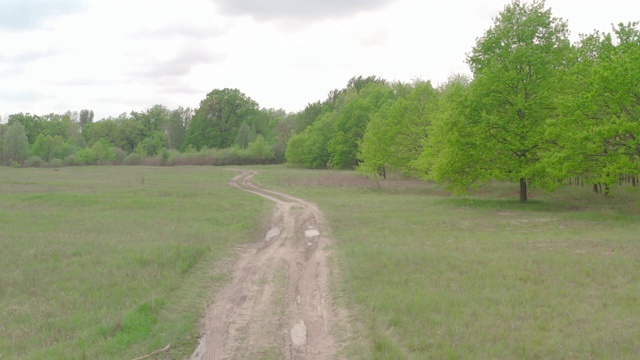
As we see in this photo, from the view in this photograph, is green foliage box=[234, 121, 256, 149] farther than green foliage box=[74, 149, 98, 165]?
Yes

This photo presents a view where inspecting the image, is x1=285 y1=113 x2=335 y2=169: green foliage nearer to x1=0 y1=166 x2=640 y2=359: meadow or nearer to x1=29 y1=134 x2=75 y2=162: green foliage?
x1=0 y1=166 x2=640 y2=359: meadow

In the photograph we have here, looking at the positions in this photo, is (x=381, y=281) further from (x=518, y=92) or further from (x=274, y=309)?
(x=518, y=92)

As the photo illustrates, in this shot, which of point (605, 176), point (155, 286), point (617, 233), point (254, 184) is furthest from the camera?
point (254, 184)

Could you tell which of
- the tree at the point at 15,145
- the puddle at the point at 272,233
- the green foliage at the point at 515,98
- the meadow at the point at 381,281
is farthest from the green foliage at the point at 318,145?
the tree at the point at 15,145

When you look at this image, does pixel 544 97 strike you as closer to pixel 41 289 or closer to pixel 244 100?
pixel 41 289

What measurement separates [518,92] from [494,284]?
2105 cm

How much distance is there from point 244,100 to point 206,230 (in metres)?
116

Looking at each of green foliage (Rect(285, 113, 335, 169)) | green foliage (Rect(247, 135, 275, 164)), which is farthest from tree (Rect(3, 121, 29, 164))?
green foliage (Rect(285, 113, 335, 169))

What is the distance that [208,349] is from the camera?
838 centimetres

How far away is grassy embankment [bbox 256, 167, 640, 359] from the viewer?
316 inches

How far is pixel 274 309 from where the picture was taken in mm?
10484

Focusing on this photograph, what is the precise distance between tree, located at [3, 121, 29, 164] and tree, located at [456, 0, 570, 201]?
114 metres

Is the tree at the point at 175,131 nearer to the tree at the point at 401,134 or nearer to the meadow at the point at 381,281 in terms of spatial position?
the tree at the point at 401,134

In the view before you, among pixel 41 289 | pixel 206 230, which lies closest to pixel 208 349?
pixel 41 289
